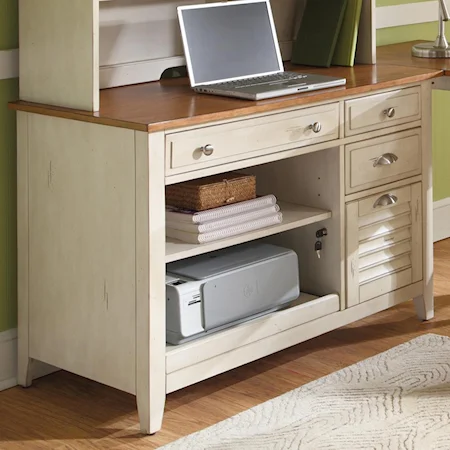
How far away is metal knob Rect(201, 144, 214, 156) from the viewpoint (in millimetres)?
2451

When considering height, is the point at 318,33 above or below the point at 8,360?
above

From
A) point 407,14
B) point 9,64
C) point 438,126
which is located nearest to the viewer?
point 9,64

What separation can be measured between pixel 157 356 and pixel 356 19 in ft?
4.26

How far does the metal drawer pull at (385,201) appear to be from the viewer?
3.04 meters

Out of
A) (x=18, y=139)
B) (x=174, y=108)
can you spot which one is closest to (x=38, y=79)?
(x=18, y=139)

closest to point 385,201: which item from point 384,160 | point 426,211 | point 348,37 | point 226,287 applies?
point 384,160

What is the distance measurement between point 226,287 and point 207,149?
42cm

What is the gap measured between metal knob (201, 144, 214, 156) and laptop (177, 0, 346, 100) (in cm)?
22

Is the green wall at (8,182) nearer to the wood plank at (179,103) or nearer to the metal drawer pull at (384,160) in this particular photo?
the wood plank at (179,103)

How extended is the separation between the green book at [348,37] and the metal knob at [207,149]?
2.98 ft

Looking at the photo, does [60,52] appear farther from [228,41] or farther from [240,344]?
[240,344]

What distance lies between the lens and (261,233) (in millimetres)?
2730

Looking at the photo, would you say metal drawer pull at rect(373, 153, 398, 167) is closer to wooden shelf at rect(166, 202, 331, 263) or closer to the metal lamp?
wooden shelf at rect(166, 202, 331, 263)

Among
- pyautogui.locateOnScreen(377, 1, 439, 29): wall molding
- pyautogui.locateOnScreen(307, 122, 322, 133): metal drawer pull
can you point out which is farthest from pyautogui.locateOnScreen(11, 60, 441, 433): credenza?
pyautogui.locateOnScreen(377, 1, 439, 29): wall molding
